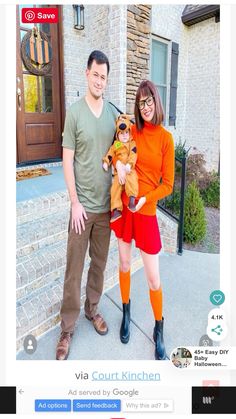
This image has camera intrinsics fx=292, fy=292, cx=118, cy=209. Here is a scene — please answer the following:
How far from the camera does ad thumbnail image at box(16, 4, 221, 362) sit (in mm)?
1307

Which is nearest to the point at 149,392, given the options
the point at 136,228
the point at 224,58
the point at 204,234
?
the point at 136,228

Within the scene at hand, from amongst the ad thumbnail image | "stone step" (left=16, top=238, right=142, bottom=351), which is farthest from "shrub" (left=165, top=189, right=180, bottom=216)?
"stone step" (left=16, top=238, right=142, bottom=351)

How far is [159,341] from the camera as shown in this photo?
148 centimetres

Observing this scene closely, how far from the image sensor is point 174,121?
5016 mm

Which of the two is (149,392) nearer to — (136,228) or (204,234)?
Result: (136,228)

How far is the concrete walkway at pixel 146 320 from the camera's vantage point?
147 cm

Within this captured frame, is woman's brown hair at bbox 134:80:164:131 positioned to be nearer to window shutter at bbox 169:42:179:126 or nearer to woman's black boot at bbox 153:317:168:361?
woman's black boot at bbox 153:317:168:361

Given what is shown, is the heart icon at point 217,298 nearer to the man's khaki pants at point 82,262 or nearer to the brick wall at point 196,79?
the man's khaki pants at point 82,262

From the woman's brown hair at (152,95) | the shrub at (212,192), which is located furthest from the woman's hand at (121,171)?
the shrub at (212,192)

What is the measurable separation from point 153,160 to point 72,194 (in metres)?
0.40

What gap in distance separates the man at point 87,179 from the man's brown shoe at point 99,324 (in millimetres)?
152

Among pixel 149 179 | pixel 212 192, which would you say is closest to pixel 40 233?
pixel 149 179

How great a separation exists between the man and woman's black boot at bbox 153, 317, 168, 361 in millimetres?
429

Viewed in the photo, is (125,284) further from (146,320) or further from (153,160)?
(153,160)
